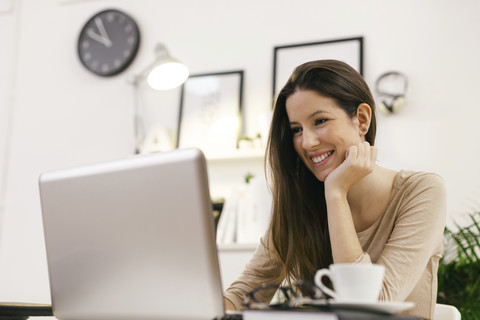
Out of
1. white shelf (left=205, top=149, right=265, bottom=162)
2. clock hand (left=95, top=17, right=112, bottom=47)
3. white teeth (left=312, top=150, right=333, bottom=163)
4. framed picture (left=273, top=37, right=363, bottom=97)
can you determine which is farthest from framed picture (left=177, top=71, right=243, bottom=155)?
white teeth (left=312, top=150, right=333, bottom=163)

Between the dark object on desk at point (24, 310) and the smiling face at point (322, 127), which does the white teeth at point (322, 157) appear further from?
the dark object on desk at point (24, 310)

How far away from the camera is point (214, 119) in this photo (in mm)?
2711

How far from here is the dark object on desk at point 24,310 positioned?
0.96m

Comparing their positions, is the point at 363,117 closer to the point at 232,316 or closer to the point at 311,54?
the point at 232,316

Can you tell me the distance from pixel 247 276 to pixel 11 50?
105 inches

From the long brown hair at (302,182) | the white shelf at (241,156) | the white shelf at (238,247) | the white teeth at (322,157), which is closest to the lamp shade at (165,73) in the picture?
the white shelf at (241,156)

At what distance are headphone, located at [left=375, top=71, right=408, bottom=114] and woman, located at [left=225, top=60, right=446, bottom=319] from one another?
106 centimetres

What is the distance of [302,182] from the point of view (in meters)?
1.47

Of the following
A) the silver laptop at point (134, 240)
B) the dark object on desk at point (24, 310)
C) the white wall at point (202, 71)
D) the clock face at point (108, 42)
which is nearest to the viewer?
the silver laptop at point (134, 240)

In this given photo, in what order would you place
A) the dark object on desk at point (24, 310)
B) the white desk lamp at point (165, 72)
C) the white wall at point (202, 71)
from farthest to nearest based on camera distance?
1. the white desk lamp at point (165, 72)
2. the white wall at point (202, 71)
3. the dark object on desk at point (24, 310)

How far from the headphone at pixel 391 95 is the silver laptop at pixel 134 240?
1.88 m

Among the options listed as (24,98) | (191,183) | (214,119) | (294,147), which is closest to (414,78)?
(214,119)

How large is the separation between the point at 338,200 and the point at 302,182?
327 mm

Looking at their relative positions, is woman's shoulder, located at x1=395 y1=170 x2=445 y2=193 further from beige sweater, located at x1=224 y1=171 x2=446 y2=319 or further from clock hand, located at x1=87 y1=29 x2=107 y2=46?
clock hand, located at x1=87 y1=29 x2=107 y2=46
